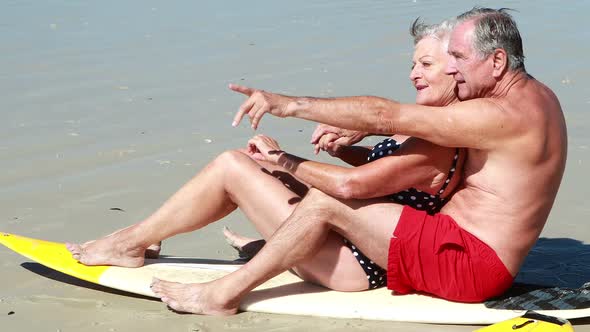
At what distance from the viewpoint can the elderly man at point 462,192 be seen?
4125 mm

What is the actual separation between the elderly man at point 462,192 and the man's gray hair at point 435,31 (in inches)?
6.3

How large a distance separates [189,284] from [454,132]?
156 centimetres

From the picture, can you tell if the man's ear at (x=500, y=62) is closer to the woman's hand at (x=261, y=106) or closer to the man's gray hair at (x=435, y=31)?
the man's gray hair at (x=435, y=31)

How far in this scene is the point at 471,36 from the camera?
417 centimetres

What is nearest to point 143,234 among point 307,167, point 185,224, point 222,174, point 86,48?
point 185,224

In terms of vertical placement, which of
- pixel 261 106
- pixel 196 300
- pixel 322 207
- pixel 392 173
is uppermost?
pixel 261 106

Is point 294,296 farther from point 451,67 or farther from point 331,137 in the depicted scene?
point 451,67

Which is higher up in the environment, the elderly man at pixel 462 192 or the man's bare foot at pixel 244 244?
the elderly man at pixel 462 192

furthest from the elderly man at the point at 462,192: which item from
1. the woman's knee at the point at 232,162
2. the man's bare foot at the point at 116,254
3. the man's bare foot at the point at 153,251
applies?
the man's bare foot at the point at 153,251

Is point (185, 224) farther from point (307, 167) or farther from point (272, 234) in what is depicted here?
point (307, 167)

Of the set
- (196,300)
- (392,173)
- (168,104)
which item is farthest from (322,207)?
(168,104)

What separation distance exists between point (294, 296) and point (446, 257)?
818 millimetres

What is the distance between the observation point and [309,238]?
447 centimetres

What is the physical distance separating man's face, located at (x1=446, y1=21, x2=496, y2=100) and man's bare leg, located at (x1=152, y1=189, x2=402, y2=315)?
0.65 metres
